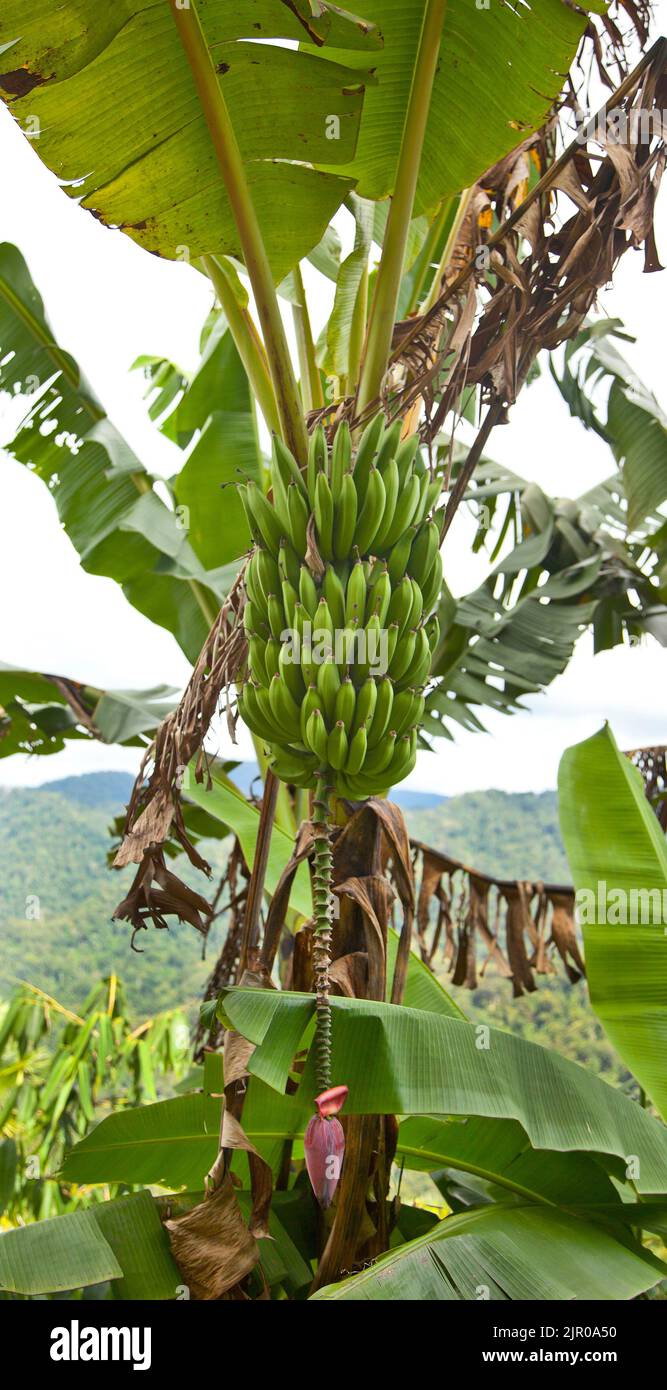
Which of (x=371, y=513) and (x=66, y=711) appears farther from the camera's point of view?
(x=66, y=711)

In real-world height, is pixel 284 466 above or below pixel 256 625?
above

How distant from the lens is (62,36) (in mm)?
824

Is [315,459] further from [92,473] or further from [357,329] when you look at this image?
[92,473]

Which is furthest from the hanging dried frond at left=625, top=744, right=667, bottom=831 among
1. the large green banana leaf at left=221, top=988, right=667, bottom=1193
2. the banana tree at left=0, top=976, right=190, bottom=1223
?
the banana tree at left=0, top=976, right=190, bottom=1223

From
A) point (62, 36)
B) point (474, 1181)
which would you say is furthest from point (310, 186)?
point (474, 1181)

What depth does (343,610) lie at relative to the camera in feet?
2.79

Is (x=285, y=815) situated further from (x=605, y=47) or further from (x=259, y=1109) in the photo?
(x=605, y=47)

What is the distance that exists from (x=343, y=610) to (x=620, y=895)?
0.73 meters

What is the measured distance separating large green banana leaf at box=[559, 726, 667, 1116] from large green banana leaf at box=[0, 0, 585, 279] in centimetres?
85

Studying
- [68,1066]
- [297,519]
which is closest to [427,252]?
[297,519]

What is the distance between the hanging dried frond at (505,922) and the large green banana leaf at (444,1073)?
23.7 inches

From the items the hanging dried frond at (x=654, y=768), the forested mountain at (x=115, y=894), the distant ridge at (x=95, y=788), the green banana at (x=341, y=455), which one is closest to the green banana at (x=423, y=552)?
the green banana at (x=341, y=455)

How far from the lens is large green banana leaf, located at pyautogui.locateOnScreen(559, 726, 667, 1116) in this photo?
1.26 m
